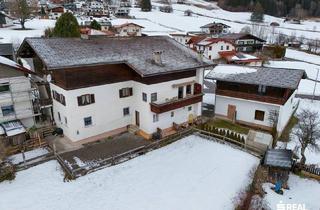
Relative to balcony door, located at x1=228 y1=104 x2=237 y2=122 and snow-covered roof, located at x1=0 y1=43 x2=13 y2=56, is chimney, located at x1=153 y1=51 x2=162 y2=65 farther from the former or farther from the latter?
snow-covered roof, located at x1=0 y1=43 x2=13 y2=56

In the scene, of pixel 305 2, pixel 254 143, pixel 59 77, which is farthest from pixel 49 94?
pixel 305 2

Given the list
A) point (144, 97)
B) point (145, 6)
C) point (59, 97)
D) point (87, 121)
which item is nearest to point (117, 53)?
point (144, 97)

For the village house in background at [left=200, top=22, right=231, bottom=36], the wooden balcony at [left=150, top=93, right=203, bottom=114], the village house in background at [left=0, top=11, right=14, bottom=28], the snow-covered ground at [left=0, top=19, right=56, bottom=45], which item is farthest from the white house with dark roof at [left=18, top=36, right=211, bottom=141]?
the village house in background at [left=200, top=22, right=231, bottom=36]

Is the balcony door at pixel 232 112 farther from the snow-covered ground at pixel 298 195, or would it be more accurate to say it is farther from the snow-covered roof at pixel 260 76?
the snow-covered ground at pixel 298 195

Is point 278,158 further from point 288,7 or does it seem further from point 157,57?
point 288,7

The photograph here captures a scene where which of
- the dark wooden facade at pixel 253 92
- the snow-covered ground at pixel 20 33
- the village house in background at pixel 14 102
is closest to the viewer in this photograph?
the village house in background at pixel 14 102

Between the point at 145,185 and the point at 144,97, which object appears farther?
the point at 144,97

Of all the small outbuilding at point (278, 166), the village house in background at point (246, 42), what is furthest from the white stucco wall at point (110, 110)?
the village house in background at point (246, 42)
